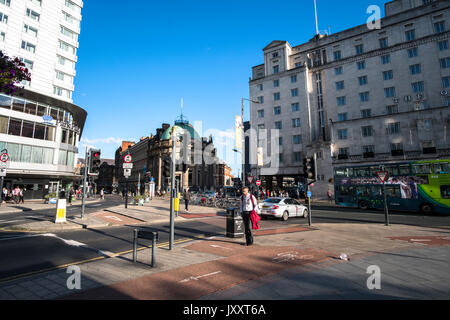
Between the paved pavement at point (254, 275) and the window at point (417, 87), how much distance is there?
118 feet

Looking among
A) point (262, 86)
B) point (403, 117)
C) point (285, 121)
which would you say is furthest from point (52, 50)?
point (403, 117)

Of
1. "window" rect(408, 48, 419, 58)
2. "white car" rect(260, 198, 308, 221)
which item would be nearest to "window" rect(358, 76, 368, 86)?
"window" rect(408, 48, 419, 58)

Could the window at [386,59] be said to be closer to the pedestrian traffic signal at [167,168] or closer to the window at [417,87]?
the window at [417,87]

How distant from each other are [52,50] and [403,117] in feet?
174

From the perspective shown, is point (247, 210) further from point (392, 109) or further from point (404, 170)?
point (392, 109)

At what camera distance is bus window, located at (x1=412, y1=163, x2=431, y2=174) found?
59.5ft

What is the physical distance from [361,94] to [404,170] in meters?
23.1

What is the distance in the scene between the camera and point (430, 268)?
5434mm

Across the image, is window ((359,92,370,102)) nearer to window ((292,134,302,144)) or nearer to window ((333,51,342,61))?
window ((333,51,342,61))

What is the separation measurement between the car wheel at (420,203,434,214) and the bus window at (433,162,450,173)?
2.75m

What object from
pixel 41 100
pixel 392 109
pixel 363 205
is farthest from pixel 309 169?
pixel 41 100

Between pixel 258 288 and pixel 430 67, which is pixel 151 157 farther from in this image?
pixel 258 288

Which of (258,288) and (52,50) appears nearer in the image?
(258,288)

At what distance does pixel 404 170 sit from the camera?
19.3 meters
